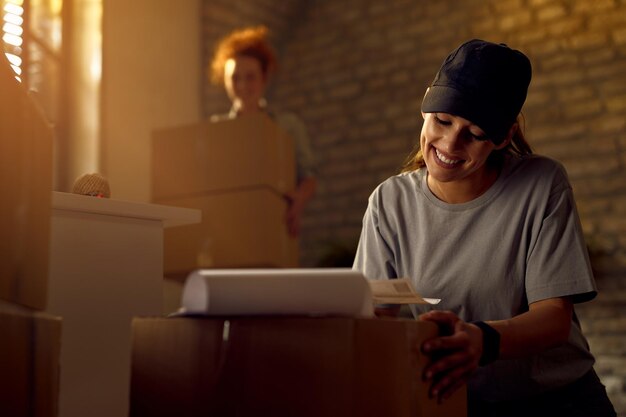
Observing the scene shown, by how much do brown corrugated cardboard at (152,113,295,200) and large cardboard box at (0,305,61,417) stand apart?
66.3 inches

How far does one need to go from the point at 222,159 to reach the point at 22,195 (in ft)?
5.84

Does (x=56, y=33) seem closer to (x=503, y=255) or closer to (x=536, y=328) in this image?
(x=503, y=255)

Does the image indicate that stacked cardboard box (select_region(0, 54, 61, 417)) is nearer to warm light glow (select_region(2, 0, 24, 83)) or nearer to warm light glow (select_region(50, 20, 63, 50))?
warm light glow (select_region(2, 0, 24, 83))

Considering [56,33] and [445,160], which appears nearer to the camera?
[445,160]

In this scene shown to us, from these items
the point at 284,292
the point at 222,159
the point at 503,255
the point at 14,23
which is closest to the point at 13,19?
the point at 14,23

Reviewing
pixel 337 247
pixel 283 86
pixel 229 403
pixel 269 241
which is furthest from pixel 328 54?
pixel 229 403

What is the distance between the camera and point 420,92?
3715 millimetres

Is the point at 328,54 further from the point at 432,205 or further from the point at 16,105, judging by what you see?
the point at 16,105

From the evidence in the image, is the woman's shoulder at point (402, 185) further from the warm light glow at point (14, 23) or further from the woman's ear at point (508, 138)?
the warm light glow at point (14, 23)

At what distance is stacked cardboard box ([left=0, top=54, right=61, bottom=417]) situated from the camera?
0.59 meters

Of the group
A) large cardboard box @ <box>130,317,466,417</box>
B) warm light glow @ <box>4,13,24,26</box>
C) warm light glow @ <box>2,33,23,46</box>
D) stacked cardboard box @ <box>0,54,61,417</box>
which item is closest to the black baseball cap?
large cardboard box @ <box>130,317,466,417</box>

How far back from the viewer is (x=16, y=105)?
0.62 meters

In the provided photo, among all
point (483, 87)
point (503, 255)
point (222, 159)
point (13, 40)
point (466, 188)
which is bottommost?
point (503, 255)

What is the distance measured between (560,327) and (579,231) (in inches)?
5.9
